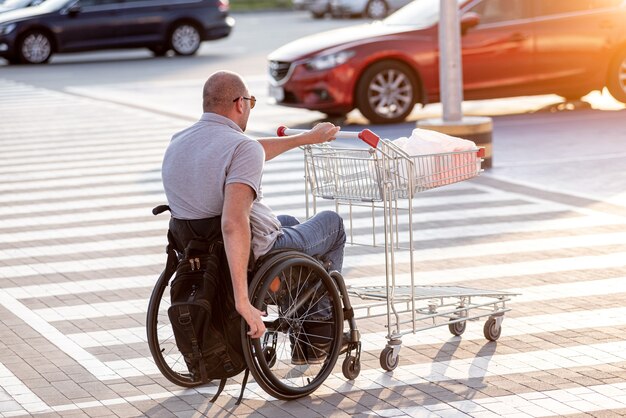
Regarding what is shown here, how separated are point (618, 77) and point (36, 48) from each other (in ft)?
47.3

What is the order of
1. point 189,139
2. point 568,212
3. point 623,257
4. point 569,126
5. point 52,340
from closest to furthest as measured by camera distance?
point 189,139, point 52,340, point 623,257, point 568,212, point 569,126

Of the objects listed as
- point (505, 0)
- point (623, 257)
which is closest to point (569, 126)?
point (505, 0)

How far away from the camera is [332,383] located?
6383 mm

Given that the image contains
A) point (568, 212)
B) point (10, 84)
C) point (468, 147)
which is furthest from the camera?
point (10, 84)

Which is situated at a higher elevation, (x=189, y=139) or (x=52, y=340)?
(x=189, y=139)

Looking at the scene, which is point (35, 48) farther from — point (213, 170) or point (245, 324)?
point (245, 324)

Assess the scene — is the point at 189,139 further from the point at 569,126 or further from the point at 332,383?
the point at 569,126

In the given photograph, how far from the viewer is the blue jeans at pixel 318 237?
6242 mm

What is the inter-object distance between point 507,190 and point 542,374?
572 cm

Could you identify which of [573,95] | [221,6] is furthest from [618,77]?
[221,6]

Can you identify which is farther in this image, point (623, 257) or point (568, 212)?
point (568, 212)

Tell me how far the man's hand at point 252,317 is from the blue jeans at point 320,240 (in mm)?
431

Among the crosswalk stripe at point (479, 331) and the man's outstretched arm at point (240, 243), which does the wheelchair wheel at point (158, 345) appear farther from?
the crosswalk stripe at point (479, 331)

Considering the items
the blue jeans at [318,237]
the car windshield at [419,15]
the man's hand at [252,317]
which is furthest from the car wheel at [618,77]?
the man's hand at [252,317]
